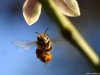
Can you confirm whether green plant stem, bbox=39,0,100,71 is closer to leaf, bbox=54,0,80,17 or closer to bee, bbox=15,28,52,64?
leaf, bbox=54,0,80,17

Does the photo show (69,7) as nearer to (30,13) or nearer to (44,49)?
(30,13)

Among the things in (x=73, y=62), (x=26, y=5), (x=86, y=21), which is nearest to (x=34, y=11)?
(x=26, y=5)

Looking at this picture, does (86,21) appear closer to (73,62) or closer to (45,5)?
(73,62)

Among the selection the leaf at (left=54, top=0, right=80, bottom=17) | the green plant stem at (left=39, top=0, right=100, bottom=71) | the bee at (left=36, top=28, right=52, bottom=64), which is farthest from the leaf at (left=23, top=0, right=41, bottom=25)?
the green plant stem at (left=39, top=0, right=100, bottom=71)

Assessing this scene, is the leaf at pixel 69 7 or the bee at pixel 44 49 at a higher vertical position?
the bee at pixel 44 49

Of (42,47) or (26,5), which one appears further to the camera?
(42,47)

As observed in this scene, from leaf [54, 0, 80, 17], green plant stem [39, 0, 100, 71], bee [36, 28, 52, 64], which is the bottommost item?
green plant stem [39, 0, 100, 71]

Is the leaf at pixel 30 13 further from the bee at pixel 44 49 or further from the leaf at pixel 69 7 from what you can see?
the bee at pixel 44 49

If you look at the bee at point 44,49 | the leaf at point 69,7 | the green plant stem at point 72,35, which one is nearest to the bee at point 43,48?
the bee at point 44,49
